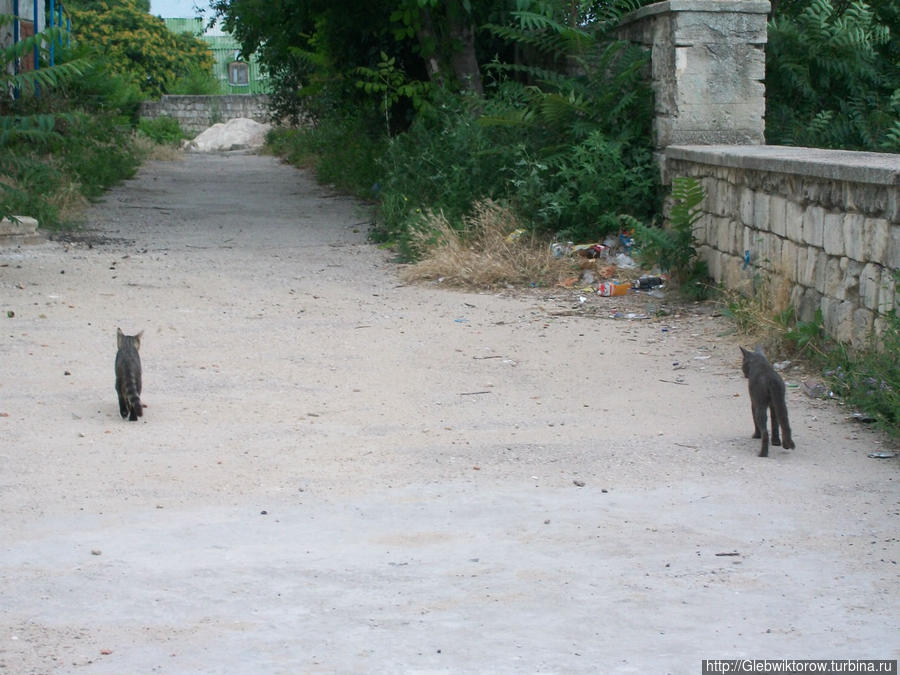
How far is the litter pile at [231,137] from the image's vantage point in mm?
35156

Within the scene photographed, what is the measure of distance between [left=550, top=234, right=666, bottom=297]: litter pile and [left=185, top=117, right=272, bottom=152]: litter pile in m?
25.3

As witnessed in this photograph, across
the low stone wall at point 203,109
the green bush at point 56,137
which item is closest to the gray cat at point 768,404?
the green bush at point 56,137

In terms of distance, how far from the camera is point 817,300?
7.71m

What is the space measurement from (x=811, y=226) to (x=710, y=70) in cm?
359

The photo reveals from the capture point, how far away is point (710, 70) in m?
10.9

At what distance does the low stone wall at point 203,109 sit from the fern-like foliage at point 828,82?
93.1ft

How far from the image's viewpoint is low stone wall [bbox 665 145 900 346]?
6789 mm

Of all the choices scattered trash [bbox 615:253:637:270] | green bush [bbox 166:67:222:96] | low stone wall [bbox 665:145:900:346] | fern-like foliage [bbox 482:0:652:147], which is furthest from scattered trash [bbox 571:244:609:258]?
green bush [bbox 166:67:222:96]

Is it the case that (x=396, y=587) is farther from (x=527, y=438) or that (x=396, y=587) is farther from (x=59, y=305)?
(x=59, y=305)

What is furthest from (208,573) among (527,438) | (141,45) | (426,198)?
(141,45)

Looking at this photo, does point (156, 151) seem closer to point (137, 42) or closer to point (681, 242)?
point (137, 42)

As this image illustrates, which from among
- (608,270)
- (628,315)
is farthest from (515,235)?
(628,315)

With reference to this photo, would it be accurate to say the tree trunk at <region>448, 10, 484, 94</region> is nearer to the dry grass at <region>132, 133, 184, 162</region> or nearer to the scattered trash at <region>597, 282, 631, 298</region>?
the scattered trash at <region>597, 282, 631, 298</region>

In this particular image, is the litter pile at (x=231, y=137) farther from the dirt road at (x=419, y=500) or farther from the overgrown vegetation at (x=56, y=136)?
the dirt road at (x=419, y=500)
